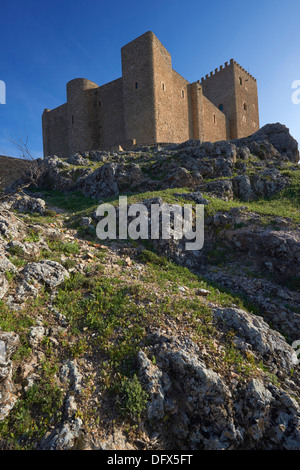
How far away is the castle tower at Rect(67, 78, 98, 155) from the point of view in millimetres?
27484

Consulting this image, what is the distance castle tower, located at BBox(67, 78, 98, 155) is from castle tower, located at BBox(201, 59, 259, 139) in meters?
20.2

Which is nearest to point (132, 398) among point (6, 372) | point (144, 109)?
point (6, 372)

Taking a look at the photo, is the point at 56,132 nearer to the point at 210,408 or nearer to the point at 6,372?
the point at 6,372

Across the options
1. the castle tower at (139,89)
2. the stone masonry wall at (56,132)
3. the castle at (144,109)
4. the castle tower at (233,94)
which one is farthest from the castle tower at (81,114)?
the castle tower at (233,94)

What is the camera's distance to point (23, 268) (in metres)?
5.45

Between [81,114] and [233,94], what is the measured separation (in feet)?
77.0

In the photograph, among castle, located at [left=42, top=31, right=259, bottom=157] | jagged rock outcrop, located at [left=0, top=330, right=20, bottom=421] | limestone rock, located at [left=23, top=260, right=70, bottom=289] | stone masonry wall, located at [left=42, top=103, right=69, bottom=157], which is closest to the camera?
jagged rock outcrop, located at [left=0, top=330, right=20, bottom=421]

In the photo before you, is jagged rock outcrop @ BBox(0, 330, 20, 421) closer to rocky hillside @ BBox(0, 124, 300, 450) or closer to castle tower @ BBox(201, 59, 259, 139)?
rocky hillside @ BBox(0, 124, 300, 450)

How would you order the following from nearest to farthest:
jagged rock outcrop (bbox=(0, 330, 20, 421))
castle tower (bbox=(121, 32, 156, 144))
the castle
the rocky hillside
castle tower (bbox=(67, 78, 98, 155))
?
1. jagged rock outcrop (bbox=(0, 330, 20, 421))
2. the rocky hillside
3. castle tower (bbox=(121, 32, 156, 144))
4. the castle
5. castle tower (bbox=(67, 78, 98, 155))

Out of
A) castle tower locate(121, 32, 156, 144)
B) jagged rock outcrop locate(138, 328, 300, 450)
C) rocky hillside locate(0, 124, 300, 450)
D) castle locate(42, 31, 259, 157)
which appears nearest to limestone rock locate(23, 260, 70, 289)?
rocky hillside locate(0, 124, 300, 450)

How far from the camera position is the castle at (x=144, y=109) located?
2322 centimetres

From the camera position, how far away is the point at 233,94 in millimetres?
36719

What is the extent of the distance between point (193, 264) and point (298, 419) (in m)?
4.97

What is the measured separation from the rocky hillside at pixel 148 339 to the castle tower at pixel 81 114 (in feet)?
71.1
